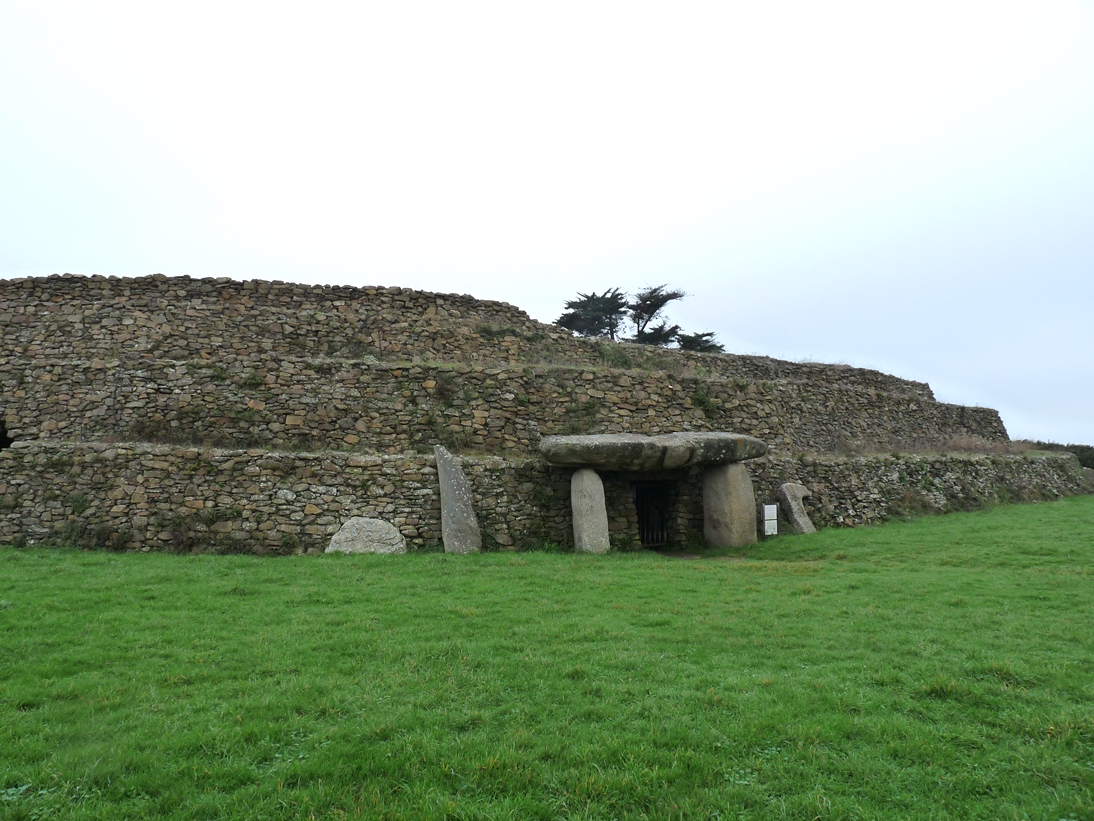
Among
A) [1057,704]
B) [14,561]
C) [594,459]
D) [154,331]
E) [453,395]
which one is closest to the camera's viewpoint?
[1057,704]

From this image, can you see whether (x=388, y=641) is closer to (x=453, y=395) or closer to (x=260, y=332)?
(x=453, y=395)

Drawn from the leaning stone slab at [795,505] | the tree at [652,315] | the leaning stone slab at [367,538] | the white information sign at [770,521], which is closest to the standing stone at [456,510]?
the leaning stone slab at [367,538]

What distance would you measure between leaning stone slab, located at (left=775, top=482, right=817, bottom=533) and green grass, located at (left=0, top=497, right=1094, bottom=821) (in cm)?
636

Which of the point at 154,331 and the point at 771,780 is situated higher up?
the point at 154,331

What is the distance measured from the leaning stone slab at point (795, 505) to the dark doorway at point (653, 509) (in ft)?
10.2

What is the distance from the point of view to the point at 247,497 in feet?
45.4

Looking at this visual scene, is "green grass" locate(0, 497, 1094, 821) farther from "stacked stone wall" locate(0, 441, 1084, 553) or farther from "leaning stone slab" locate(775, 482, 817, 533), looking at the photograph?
"leaning stone slab" locate(775, 482, 817, 533)

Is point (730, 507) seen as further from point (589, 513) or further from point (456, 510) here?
point (456, 510)

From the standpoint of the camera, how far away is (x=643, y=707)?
5605 millimetres

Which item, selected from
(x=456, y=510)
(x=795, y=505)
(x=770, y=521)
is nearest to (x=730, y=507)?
(x=770, y=521)

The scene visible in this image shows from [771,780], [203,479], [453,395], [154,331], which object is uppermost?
[154,331]

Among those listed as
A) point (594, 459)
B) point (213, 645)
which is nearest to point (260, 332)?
point (594, 459)

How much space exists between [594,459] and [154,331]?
12.8 m

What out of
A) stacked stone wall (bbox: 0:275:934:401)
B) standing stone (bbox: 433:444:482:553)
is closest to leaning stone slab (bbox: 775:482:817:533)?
stacked stone wall (bbox: 0:275:934:401)
